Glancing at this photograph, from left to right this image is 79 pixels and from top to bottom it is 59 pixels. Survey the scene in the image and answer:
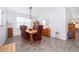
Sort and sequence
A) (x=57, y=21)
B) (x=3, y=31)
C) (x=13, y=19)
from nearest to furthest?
1. (x=3, y=31)
2. (x=13, y=19)
3. (x=57, y=21)

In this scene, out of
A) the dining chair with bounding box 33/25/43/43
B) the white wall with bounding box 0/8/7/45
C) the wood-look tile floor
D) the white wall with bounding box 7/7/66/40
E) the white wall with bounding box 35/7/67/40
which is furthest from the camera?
the white wall with bounding box 35/7/67/40

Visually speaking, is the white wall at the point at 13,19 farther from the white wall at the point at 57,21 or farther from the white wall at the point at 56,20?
the white wall at the point at 57,21

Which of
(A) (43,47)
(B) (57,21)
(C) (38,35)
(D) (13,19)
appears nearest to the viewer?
(D) (13,19)

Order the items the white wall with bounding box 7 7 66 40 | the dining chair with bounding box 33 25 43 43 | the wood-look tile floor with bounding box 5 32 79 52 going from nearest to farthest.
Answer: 1. the wood-look tile floor with bounding box 5 32 79 52
2. the dining chair with bounding box 33 25 43 43
3. the white wall with bounding box 7 7 66 40

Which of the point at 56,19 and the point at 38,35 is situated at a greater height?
the point at 56,19

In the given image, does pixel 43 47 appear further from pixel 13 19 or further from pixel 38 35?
pixel 13 19

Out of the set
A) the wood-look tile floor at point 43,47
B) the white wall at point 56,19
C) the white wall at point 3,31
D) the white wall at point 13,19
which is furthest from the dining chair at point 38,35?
the white wall at point 3,31

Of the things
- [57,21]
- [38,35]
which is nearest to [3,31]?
[38,35]

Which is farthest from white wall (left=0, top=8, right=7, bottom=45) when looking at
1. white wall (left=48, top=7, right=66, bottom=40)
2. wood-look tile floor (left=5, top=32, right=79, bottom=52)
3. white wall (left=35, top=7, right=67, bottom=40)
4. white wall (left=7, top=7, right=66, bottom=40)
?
white wall (left=48, top=7, right=66, bottom=40)

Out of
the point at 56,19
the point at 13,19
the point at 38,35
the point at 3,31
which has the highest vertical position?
the point at 56,19

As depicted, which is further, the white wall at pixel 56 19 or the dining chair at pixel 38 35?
the white wall at pixel 56 19

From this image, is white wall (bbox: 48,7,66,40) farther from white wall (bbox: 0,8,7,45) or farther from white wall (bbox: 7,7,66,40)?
white wall (bbox: 0,8,7,45)
